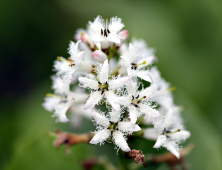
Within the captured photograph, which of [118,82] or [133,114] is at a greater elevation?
[118,82]

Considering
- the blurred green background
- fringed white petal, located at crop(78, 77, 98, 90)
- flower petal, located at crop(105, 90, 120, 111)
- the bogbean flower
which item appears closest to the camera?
flower petal, located at crop(105, 90, 120, 111)

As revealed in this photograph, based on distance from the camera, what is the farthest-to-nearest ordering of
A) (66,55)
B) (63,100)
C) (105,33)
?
(66,55), (63,100), (105,33)

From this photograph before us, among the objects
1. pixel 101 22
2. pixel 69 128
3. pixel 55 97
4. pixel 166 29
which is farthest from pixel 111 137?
pixel 166 29

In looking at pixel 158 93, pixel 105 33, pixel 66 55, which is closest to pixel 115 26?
pixel 105 33

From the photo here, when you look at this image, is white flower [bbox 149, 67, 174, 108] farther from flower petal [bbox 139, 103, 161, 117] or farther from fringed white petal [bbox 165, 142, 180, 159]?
fringed white petal [bbox 165, 142, 180, 159]

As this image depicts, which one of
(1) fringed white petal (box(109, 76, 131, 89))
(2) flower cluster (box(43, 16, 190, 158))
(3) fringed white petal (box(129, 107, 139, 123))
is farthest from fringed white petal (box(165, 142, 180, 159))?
(1) fringed white petal (box(109, 76, 131, 89))

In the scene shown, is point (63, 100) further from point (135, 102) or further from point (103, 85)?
point (135, 102)

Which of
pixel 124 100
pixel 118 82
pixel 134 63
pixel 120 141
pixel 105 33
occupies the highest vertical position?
pixel 105 33
